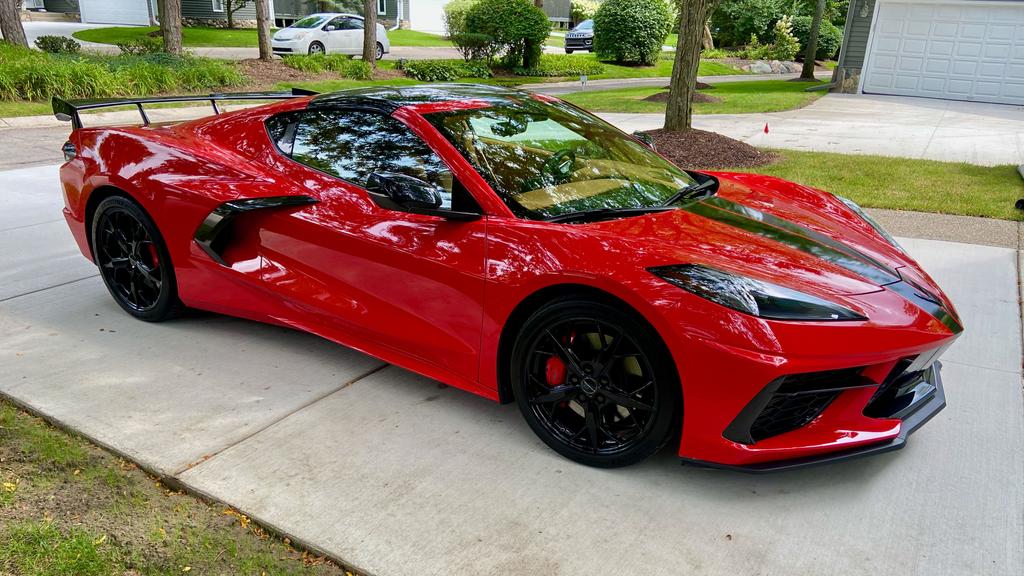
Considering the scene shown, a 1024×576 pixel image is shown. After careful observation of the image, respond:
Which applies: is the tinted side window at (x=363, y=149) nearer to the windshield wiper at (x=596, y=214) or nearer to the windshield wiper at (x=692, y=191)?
the windshield wiper at (x=596, y=214)

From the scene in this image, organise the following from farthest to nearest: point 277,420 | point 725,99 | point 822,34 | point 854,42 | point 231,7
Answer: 1. point 822,34
2. point 231,7
3. point 854,42
4. point 725,99
5. point 277,420

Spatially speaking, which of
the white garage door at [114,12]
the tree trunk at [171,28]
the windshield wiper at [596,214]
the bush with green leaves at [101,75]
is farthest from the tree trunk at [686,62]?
the white garage door at [114,12]

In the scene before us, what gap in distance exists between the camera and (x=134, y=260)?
13.9 ft

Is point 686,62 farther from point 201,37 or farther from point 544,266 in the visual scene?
point 201,37

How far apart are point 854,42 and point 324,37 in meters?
16.1

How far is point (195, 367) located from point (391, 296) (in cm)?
124

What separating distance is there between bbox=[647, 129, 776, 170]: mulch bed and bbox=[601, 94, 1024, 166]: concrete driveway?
1235 mm

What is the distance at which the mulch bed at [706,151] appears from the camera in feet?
30.7

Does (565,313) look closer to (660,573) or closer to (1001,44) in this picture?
(660,573)

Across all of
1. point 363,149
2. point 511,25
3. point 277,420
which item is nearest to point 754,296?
point 363,149

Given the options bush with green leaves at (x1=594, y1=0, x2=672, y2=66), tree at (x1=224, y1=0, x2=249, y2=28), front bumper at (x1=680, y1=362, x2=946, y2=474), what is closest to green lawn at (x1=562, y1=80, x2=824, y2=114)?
bush with green leaves at (x1=594, y1=0, x2=672, y2=66)

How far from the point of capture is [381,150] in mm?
3408

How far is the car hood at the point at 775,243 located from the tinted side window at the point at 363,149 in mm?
838

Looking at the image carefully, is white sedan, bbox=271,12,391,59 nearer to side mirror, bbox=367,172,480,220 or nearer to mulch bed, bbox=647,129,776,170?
mulch bed, bbox=647,129,776,170
